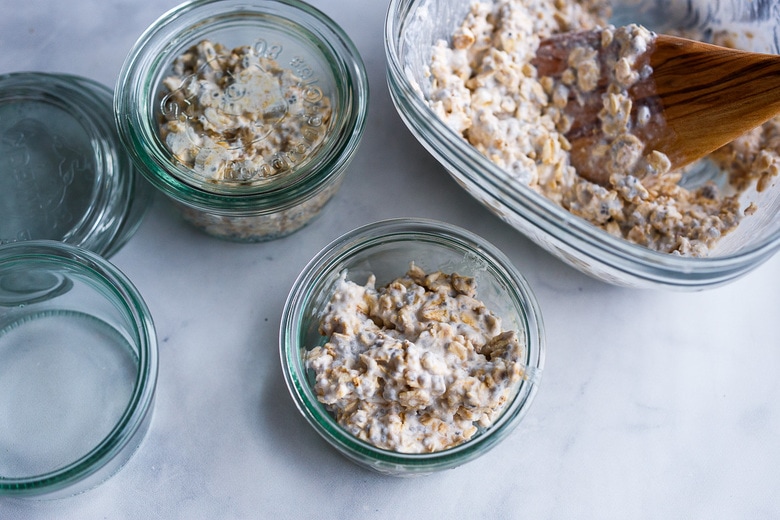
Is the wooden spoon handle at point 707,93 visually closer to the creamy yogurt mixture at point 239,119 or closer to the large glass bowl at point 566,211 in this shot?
the large glass bowl at point 566,211

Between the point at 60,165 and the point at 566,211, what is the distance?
75 centimetres

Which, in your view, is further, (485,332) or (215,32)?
(215,32)

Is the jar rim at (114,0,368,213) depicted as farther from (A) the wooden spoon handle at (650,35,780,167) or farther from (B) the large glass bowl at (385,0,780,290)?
(A) the wooden spoon handle at (650,35,780,167)

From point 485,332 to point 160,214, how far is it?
531 mm

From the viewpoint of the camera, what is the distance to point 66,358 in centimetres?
111

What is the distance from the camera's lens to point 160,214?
118 cm

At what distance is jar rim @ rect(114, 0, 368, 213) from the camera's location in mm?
1029

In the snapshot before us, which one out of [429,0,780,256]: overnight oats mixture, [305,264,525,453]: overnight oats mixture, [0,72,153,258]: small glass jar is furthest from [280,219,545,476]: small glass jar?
[0,72,153,258]: small glass jar

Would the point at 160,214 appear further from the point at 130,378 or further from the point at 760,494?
the point at 760,494

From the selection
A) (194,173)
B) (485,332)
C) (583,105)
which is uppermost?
(583,105)

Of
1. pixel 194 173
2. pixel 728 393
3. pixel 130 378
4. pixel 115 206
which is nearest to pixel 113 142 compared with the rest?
pixel 115 206

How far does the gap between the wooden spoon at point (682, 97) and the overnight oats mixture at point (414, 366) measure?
1.02ft

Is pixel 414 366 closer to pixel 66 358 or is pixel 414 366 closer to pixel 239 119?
pixel 239 119

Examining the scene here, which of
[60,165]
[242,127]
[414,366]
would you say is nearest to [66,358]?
[60,165]
